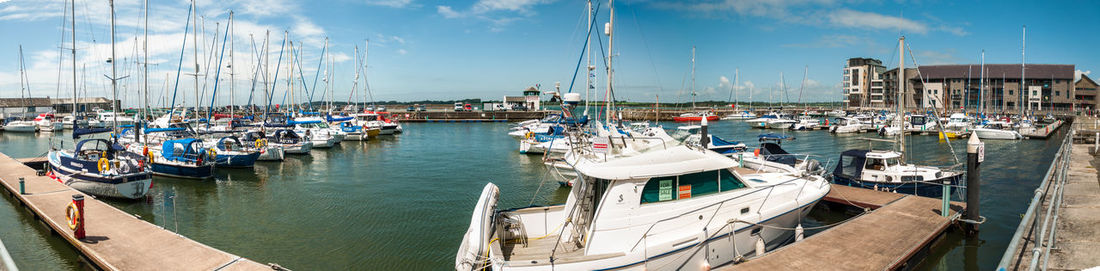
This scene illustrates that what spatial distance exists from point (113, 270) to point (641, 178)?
29.1 ft

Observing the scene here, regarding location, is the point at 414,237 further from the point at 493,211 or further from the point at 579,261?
the point at 579,261

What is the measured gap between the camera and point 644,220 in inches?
314

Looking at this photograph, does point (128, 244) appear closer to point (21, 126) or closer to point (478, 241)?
point (478, 241)

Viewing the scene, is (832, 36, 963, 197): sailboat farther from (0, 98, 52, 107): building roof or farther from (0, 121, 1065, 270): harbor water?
(0, 98, 52, 107): building roof

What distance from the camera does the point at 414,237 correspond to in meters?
13.2

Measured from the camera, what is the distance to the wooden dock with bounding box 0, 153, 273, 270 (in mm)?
8812

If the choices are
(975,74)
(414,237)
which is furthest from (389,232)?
(975,74)

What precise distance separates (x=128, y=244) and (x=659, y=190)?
32.9ft

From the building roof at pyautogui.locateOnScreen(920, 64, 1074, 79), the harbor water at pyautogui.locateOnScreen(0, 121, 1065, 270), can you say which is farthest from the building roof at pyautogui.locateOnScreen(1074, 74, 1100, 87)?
the harbor water at pyautogui.locateOnScreen(0, 121, 1065, 270)

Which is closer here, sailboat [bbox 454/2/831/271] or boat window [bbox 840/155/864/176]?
sailboat [bbox 454/2/831/271]

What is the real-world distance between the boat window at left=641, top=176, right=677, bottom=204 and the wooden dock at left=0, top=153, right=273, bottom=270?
625cm

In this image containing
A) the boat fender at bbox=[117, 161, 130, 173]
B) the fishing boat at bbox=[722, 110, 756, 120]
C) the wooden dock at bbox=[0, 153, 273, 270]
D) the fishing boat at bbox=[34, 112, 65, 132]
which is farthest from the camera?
the fishing boat at bbox=[722, 110, 756, 120]

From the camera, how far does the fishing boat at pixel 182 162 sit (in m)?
21.6

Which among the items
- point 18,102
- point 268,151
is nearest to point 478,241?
point 268,151
